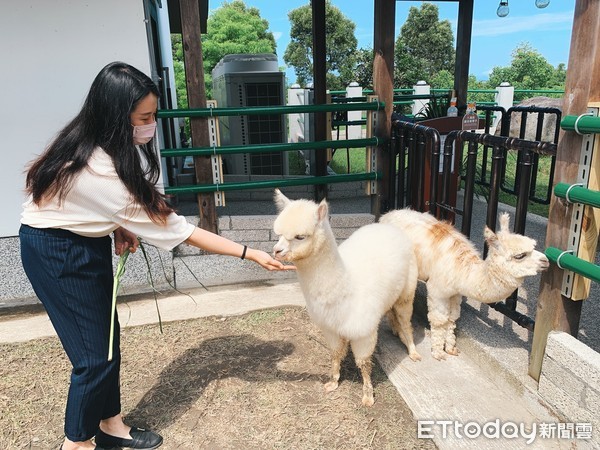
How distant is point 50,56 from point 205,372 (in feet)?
10.8

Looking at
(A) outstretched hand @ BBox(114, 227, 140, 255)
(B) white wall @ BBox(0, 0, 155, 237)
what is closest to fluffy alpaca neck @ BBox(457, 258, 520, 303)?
(A) outstretched hand @ BBox(114, 227, 140, 255)

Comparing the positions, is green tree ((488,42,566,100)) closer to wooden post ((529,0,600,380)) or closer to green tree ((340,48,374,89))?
green tree ((340,48,374,89))

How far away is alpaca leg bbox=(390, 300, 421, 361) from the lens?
3.33 metres

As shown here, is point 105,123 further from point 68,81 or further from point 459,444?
point 68,81

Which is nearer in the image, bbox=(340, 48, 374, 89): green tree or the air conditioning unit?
the air conditioning unit

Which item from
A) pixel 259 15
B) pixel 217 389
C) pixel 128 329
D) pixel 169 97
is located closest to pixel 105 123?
pixel 217 389

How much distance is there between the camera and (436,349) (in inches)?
131

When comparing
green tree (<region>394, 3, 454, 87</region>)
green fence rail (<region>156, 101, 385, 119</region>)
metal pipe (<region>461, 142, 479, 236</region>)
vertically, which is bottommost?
metal pipe (<region>461, 142, 479, 236</region>)

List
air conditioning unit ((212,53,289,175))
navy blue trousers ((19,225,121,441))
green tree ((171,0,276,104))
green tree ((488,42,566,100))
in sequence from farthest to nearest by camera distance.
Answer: green tree ((171,0,276,104)), green tree ((488,42,566,100)), air conditioning unit ((212,53,289,175)), navy blue trousers ((19,225,121,441))

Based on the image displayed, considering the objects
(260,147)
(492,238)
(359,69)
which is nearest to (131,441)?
(492,238)

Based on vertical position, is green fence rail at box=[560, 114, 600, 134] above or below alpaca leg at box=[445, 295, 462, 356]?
above

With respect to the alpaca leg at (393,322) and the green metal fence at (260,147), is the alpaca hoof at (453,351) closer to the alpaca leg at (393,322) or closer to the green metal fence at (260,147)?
the alpaca leg at (393,322)

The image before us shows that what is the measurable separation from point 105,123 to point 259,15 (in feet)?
177

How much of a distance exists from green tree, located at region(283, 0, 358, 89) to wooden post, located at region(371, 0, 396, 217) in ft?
86.7
